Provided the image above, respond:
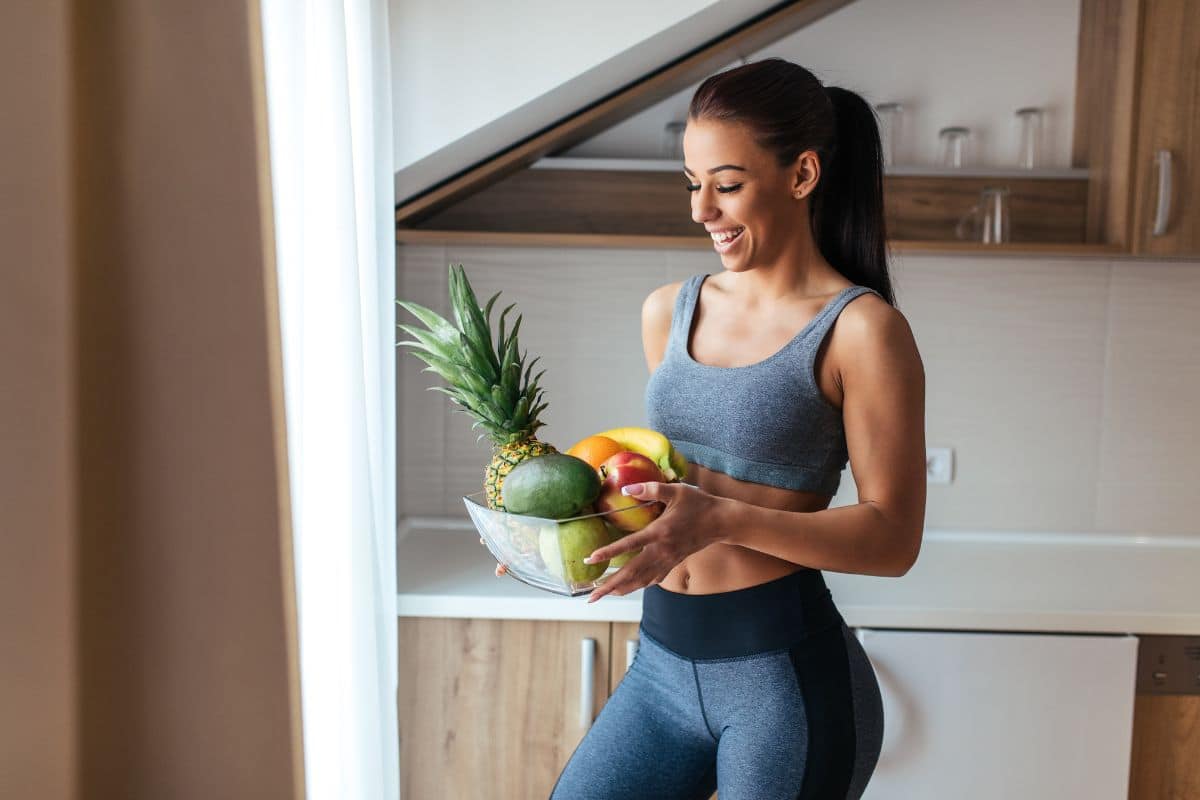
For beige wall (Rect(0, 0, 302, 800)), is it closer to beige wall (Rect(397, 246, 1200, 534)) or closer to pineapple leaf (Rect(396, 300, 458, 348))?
pineapple leaf (Rect(396, 300, 458, 348))

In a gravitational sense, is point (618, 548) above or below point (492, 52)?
below

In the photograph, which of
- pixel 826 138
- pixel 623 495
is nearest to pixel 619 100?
pixel 826 138

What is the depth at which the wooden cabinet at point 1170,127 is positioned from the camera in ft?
6.31

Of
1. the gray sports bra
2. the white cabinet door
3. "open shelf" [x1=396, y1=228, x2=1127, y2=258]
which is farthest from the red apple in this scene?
"open shelf" [x1=396, y1=228, x2=1127, y2=258]

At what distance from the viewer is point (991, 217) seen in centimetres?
214

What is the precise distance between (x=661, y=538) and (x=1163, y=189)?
156 centimetres

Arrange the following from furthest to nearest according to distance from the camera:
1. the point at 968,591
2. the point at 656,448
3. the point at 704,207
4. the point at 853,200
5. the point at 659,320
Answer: the point at 968,591, the point at 659,320, the point at 853,200, the point at 704,207, the point at 656,448

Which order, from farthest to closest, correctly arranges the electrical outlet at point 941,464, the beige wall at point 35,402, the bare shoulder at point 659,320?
the electrical outlet at point 941,464, the bare shoulder at point 659,320, the beige wall at point 35,402

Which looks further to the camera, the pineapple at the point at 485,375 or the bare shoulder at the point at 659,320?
the bare shoulder at the point at 659,320

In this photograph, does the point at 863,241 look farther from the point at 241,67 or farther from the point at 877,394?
the point at 241,67

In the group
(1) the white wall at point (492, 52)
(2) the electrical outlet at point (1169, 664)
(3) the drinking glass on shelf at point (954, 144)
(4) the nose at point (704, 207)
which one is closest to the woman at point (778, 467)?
(4) the nose at point (704, 207)

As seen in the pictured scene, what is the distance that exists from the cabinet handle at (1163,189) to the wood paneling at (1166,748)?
3.05 feet

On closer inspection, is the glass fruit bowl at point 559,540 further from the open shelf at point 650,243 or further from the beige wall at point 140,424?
the open shelf at point 650,243

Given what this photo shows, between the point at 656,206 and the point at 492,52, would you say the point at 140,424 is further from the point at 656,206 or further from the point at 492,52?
the point at 656,206
